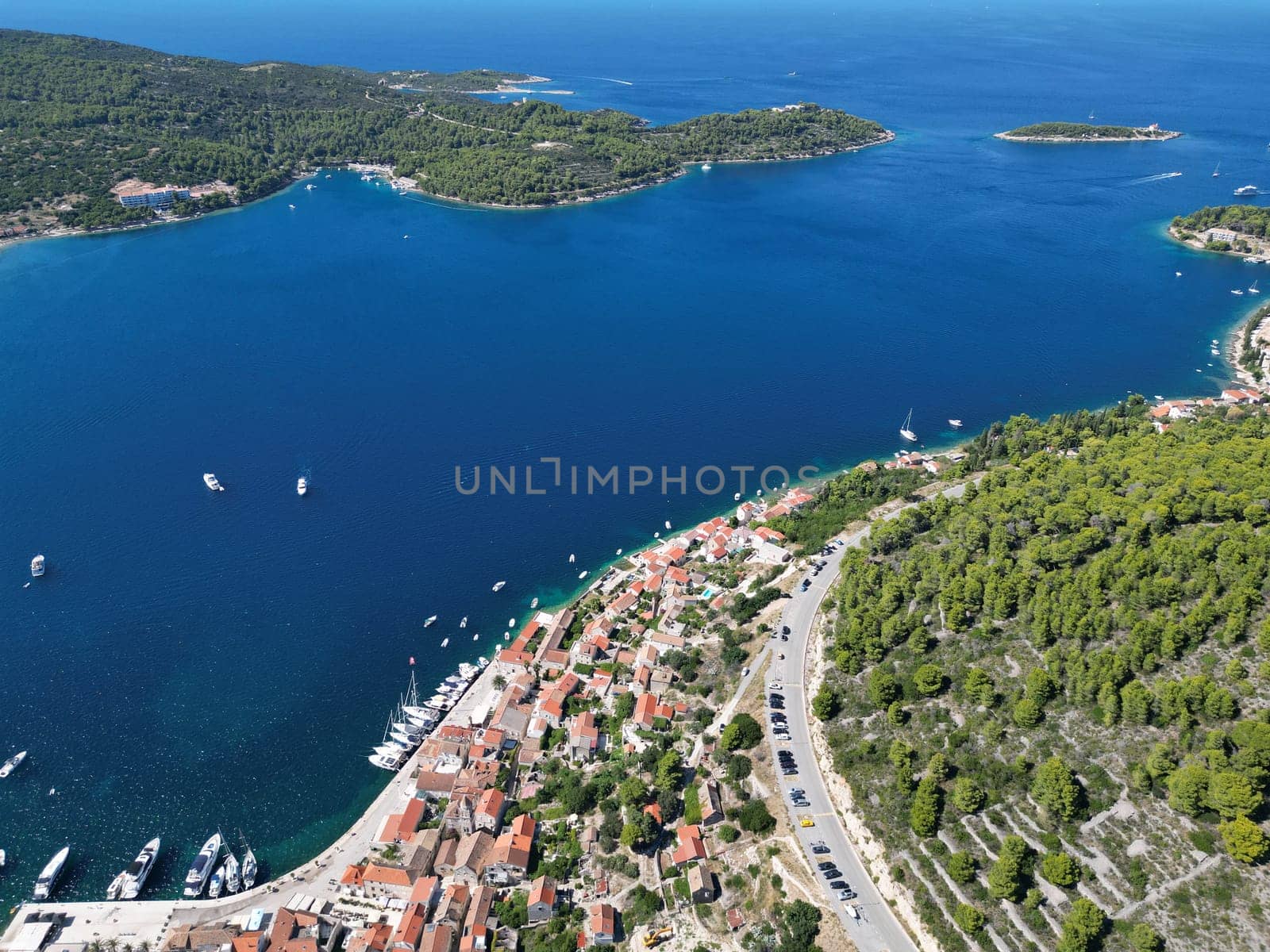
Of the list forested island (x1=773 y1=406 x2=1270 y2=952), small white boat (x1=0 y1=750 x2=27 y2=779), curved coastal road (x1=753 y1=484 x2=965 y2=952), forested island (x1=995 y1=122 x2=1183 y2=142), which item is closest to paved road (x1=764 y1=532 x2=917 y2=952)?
curved coastal road (x1=753 y1=484 x2=965 y2=952)

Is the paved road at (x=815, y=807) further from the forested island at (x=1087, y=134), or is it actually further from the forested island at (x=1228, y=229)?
the forested island at (x=1087, y=134)

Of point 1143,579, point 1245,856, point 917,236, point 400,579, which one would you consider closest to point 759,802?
point 1245,856

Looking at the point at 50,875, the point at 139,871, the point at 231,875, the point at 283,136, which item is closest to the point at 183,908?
the point at 231,875

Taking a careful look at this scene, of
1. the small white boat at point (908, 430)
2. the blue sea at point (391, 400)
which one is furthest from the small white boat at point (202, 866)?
the small white boat at point (908, 430)

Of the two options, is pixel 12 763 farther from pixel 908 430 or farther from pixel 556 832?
pixel 908 430

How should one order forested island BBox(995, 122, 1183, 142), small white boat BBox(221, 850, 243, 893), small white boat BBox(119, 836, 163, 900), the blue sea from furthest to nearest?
forested island BBox(995, 122, 1183, 142)
the blue sea
small white boat BBox(221, 850, 243, 893)
small white boat BBox(119, 836, 163, 900)

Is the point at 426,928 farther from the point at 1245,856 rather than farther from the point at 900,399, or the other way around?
the point at 900,399

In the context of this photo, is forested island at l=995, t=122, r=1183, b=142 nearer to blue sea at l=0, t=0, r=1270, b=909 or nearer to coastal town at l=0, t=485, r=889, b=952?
blue sea at l=0, t=0, r=1270, b=909
